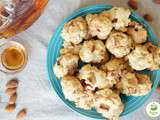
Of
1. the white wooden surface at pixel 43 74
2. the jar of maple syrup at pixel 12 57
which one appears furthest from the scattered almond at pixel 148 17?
the jar of maple syrup at pixel 12 57

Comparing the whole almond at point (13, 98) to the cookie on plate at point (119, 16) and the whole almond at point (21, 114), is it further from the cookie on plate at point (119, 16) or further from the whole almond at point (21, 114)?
the cookie on plate at point (119, 16)

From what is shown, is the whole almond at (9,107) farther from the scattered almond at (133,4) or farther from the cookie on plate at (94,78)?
the scattered almond at (133,4)

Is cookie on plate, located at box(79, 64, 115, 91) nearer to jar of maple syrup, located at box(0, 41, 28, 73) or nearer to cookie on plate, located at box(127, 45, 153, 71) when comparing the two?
cookie on plate, located at box(127, 45, 153, 71)

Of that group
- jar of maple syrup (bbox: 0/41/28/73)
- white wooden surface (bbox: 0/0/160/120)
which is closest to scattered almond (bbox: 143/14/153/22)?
white wooden surface (bbox: 0/0/160/120)

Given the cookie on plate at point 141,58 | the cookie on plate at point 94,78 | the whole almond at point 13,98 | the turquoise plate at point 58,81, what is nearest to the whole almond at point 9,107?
the whole almond at point 13,98

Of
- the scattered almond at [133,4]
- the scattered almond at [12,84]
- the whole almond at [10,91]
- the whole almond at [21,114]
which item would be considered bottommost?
the whole almond at [21,114]

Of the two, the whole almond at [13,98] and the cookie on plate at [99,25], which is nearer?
the cookie on plate at [99,25]

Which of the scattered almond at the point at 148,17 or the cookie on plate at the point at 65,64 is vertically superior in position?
the scattered almond at the point at 148,17

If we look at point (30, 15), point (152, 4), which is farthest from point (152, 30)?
point (30, 15)
